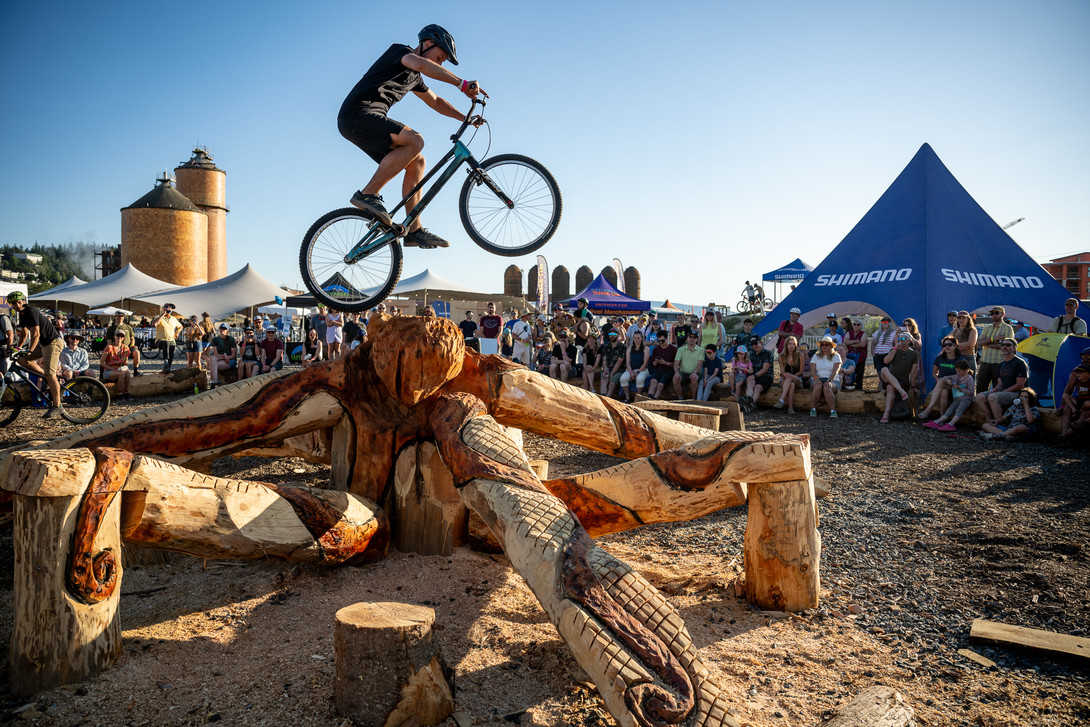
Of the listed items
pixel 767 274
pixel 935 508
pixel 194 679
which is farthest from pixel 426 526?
pixel 767 274

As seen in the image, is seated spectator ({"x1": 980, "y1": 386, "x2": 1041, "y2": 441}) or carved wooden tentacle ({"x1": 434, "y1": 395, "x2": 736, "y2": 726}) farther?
seated spectator ({"x1": 980, "y1": 386, "x2": 1041, "y2": 441})

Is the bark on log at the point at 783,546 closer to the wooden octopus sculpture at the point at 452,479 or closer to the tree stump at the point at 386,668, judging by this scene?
the wooden octopus sculpture at the point at 452,479

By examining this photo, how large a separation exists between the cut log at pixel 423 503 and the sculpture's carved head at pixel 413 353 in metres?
0.33

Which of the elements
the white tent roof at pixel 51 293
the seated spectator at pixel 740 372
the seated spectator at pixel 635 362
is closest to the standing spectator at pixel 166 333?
the seated spectator at pixel 635 362

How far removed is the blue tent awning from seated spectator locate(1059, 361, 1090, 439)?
16.1m

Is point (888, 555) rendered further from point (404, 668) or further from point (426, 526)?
point (404, 668)

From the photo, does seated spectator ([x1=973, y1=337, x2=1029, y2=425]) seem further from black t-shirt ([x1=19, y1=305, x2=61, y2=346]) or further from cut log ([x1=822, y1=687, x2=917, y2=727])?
black t-shirt ([x1=19, y1=305, x2=61, y2=346])

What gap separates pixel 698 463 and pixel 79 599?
2529 mm

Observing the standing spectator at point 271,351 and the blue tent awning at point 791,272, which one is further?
the blue tent awning at point 791,272

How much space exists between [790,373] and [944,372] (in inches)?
83.6

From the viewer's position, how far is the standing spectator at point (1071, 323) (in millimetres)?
9547

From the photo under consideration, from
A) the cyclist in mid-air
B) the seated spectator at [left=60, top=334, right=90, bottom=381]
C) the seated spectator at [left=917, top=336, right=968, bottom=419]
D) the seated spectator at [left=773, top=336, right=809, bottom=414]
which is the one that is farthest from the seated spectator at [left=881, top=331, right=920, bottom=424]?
the seated spectator at [left=60, top=334, right=90, bottom=381]

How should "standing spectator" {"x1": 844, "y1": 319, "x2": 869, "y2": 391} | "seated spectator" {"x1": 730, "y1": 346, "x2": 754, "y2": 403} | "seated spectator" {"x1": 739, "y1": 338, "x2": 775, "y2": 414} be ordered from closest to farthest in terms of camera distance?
1. "seated spectator" {"x1": 739, "y1": 338, "x2": 775, "y2": 414}
2. "seated spectator" {"x1": 730, "y1": 346, "x2": 754, "y2": 403}
3. "standing spectator" {"x1": 844, "y1": 319, "x2": 869, "y2": 391}

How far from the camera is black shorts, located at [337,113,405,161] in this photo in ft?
14.1
